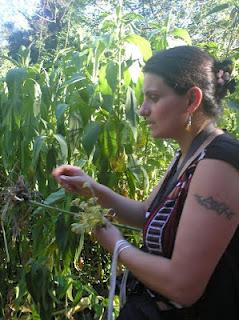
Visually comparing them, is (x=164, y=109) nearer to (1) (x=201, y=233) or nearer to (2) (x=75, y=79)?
(1) (x=201, y=233)

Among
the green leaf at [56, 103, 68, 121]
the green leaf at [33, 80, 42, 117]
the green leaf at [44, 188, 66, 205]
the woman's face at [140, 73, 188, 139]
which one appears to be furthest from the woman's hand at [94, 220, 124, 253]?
the green leaf at [33, 80, 42, 117]

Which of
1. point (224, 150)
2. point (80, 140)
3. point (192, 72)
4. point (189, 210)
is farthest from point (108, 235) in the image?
point (80, 140)

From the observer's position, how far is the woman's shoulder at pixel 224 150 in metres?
0.93

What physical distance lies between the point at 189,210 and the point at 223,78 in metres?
0.37

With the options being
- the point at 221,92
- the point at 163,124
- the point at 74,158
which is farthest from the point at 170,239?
the point at 74,158

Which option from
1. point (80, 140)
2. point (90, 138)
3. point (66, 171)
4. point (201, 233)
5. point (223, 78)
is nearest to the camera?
point (201, 233)

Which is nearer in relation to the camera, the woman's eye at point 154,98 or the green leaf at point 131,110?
the woman's eye at point 154,98

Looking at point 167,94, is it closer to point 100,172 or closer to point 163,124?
point 163,124

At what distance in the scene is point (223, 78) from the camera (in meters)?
1.15

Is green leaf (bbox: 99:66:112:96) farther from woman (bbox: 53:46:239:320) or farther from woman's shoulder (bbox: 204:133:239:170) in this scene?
woman's shoulder (bbox: 204:133:239:170)

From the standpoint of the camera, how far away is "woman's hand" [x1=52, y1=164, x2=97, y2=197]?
1.21 meters

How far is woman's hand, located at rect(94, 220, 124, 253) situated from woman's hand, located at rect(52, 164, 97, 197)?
17 centimetres

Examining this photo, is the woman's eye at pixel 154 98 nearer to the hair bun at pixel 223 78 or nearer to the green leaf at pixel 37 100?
the hair bun at pixel 223 78

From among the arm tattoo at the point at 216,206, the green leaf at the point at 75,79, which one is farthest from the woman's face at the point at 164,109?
the green leaf at the point at 75,79
